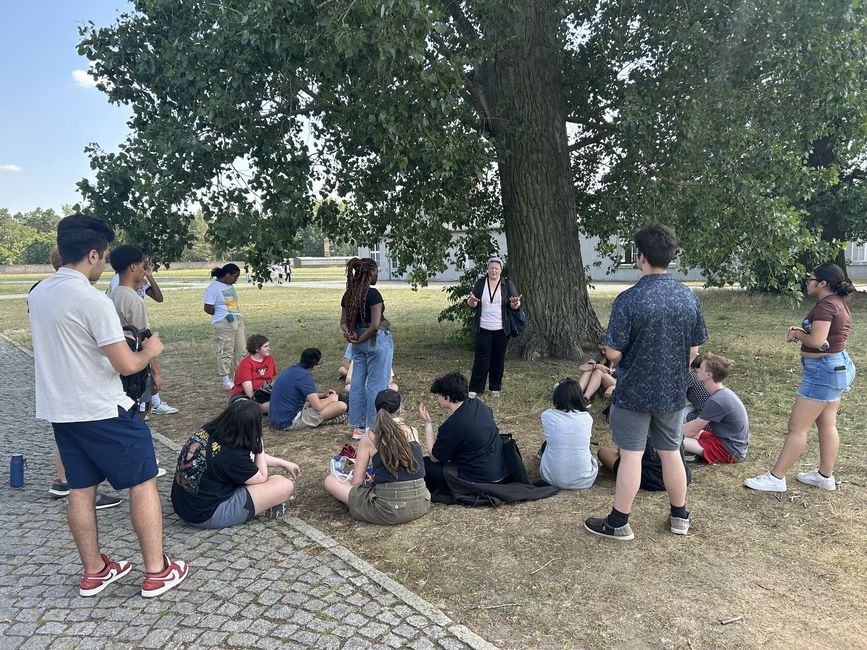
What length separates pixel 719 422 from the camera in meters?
5.08

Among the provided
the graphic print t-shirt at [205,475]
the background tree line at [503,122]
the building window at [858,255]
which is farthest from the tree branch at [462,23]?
the building window at [858,255]

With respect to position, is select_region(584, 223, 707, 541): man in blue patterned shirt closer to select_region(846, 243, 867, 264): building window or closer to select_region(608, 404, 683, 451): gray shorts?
select_region(608, 404, 683, 451): gray shorts

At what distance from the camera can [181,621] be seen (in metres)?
3.00

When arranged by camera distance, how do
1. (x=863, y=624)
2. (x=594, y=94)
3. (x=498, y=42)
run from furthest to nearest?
(x=594, y=94) → (x=498, y=42) → (x=863, y=624)

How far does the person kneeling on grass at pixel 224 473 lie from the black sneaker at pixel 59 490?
123 centimetres

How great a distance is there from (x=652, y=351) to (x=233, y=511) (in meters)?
2.74

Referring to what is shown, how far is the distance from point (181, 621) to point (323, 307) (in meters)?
18.6

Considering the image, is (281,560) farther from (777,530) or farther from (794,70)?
(794,70)

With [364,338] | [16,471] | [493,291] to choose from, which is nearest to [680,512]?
[364,338]

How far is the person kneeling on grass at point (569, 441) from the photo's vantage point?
4.52 metres

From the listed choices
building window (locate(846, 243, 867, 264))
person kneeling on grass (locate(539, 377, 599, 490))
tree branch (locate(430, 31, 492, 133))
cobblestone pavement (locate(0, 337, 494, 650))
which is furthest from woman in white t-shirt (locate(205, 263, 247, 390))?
building window (locate(846, 243, 867, 264))

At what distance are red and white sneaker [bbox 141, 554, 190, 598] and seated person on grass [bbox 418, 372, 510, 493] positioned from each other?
179cm

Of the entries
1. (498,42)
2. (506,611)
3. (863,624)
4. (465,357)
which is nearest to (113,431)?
(506,611)

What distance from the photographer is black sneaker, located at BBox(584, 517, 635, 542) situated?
3779mm
